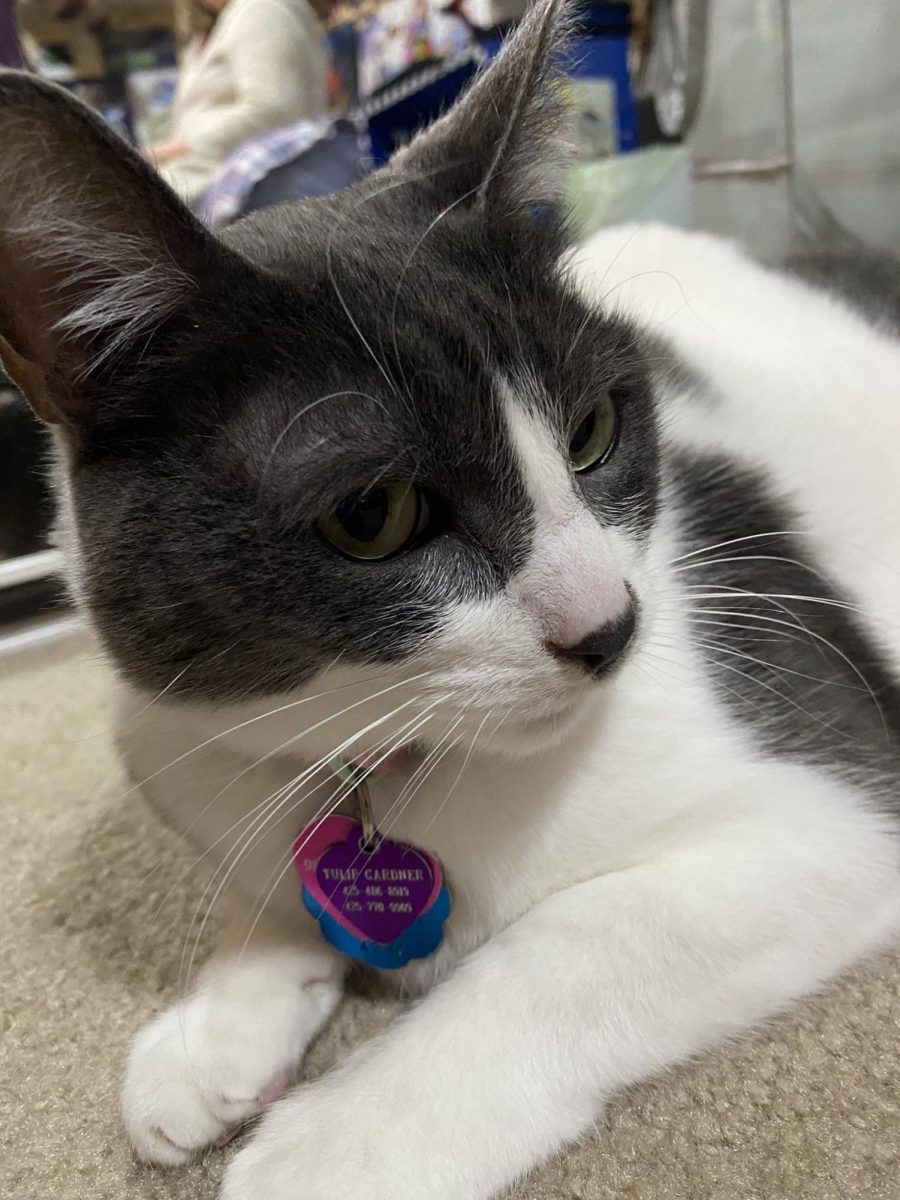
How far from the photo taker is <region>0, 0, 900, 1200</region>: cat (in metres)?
0.62

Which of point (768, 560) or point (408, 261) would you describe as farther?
point (768, 560)

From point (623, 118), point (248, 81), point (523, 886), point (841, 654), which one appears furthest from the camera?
point (248, 81)

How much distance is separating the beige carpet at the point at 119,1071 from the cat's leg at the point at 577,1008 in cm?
3

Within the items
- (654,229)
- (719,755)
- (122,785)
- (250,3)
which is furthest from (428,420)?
(250,3)

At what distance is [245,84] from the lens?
293 cm

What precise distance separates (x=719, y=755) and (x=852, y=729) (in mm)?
167

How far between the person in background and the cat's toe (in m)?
2.49

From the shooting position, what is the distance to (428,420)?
2.05ft

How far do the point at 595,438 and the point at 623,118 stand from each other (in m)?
2.05

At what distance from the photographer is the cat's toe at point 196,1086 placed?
0.75 metres

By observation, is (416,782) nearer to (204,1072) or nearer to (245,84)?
(204,1072)

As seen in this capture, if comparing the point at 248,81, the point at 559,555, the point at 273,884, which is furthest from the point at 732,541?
the point at 248,81

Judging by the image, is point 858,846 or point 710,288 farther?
point 710,288

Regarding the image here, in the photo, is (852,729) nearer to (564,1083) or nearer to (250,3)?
(564,1083)
